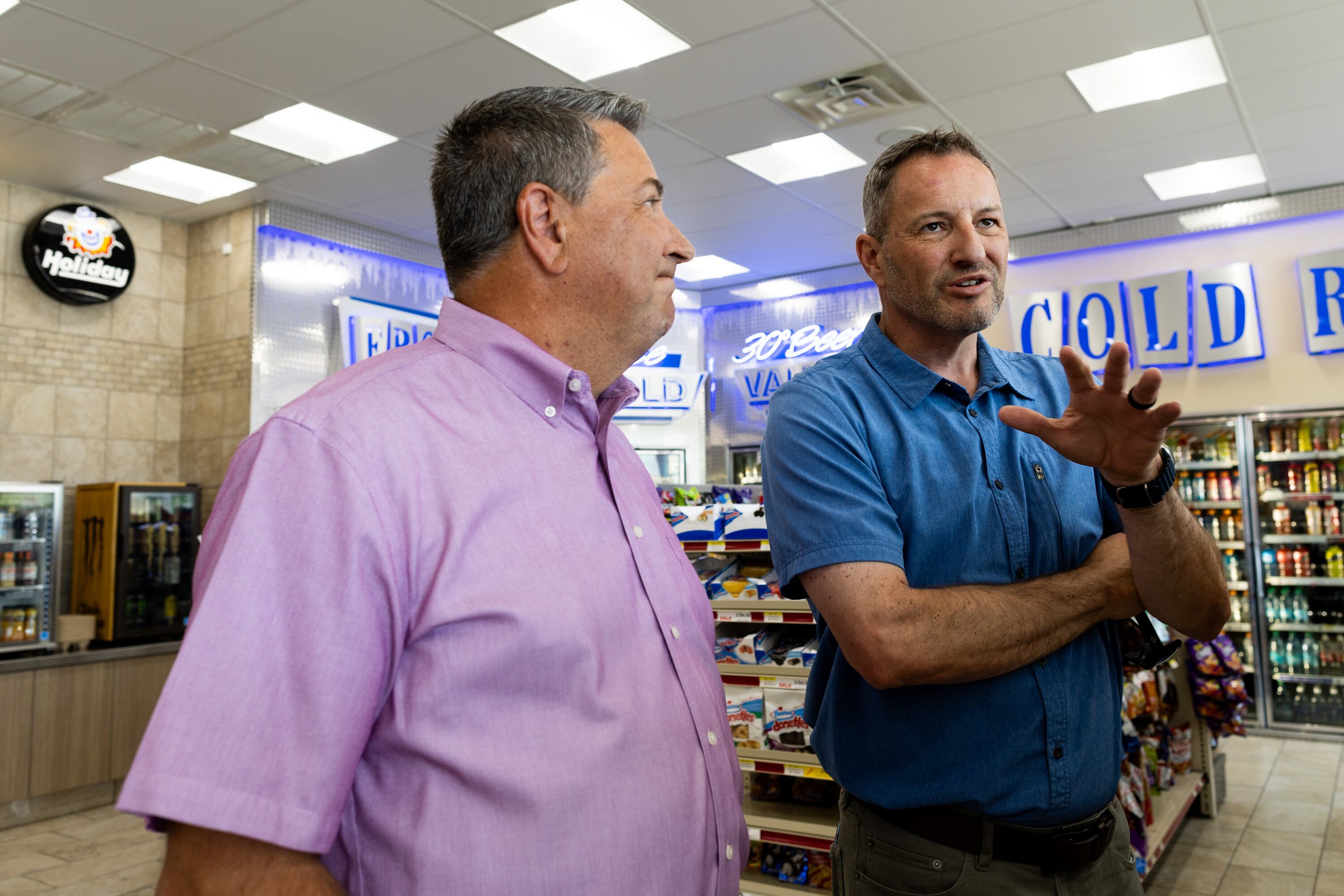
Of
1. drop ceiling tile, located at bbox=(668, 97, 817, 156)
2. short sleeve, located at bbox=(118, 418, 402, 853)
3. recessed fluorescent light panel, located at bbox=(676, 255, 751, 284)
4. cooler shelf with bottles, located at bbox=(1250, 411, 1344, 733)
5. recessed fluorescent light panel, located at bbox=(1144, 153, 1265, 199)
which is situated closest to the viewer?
short sleeve, located at bbox=(118, 418, 402, 853)

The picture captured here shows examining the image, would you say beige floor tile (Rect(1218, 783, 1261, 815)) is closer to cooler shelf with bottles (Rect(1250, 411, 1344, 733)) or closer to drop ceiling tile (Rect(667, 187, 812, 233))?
cooler shelf with bottles (Rect(1250, 411, 1344, 733))

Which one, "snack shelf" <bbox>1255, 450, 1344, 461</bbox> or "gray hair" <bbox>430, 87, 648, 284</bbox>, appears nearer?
"gray hair" <bbox>430, 87, 648, 284</bbox>

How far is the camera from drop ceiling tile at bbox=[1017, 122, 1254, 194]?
20.9 feet

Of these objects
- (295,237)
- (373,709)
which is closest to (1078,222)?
(295,237)

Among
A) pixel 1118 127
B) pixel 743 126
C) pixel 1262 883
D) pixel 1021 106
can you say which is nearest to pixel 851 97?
pixel 743 126

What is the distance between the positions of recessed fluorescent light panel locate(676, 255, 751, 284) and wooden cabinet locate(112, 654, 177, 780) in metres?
5.47

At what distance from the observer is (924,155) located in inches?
64.1

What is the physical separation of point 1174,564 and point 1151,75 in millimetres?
5089

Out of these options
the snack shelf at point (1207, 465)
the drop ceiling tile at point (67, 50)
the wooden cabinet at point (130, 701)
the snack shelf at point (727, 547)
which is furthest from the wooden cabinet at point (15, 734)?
the snack shelf at point (1207, 465)

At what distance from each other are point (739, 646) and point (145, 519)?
5.15 meters

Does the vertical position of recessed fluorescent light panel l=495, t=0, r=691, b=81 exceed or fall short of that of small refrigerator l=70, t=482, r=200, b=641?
it exceeds it

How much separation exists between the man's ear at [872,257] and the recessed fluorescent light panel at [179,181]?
6.03 m

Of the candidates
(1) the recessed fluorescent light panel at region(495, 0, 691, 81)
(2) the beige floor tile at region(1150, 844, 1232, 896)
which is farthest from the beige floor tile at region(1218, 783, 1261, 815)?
(1) the recessed fluorescent light panel at region(495, 0, 691, 81)

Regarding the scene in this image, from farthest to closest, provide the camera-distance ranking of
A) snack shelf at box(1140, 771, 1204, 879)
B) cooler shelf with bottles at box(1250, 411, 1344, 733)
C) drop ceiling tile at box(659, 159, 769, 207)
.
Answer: cooler shelf with bottles at box(1250, 411, 1344, 733) < drop ceiling tile at box(659, 159, 769, 207) < snack shelf at box(1140, 771, 1204, 879)
